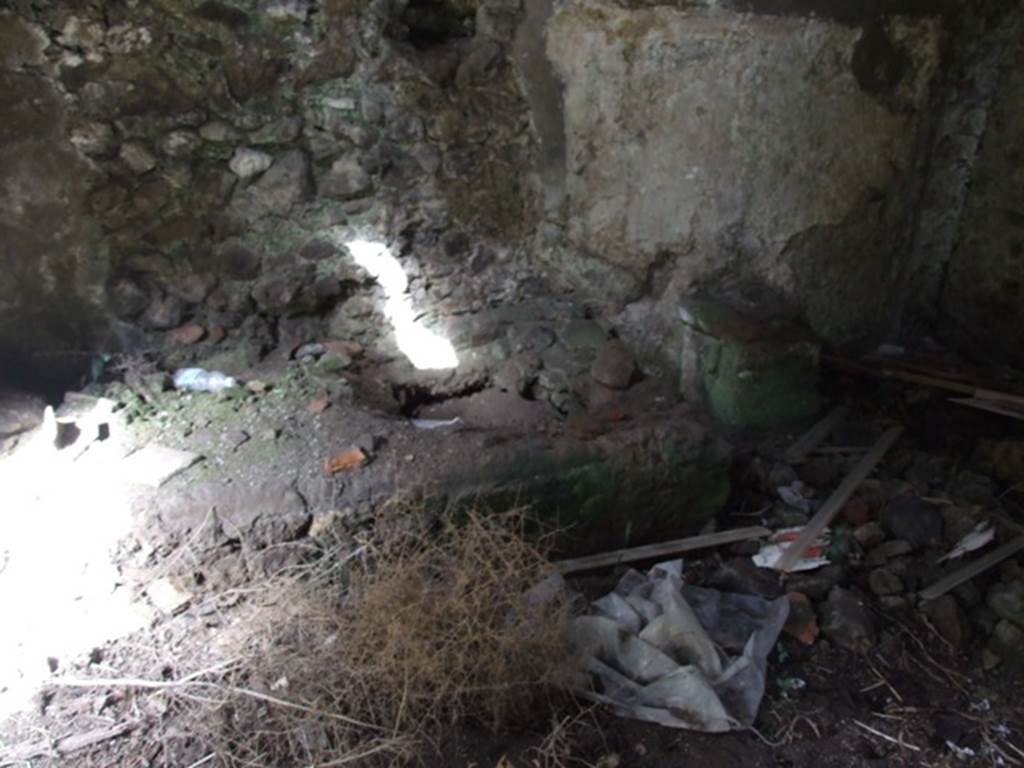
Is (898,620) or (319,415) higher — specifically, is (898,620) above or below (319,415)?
below

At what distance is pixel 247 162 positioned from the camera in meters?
2.86

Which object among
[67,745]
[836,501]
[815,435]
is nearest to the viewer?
[67,745]

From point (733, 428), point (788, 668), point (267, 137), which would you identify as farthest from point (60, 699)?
point (733, 428)

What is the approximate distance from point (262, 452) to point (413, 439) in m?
0.43

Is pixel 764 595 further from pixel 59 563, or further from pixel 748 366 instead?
pixel 59 563

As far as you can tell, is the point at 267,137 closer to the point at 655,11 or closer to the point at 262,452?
the point at 262,452

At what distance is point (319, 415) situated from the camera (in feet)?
8.18

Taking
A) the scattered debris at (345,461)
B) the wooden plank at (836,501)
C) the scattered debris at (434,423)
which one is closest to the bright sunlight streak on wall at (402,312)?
the scattered debris at (434,423)

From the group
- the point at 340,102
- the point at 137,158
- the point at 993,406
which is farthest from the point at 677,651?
the point at 137,158

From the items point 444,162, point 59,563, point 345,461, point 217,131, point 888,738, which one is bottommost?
point 888,738

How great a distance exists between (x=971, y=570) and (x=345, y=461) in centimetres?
175

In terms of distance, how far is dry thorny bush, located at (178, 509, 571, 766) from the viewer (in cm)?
169

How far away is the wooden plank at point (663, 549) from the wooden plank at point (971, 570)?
0.46m

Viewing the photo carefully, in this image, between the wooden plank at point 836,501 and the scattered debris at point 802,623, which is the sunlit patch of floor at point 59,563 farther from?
the wooden plank at point 836,501
